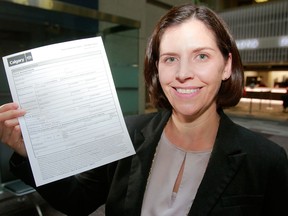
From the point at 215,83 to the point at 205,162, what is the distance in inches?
13.5

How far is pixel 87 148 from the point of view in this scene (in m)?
0.98

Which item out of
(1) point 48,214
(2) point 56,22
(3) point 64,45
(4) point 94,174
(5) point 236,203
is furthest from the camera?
(2) point 56,22

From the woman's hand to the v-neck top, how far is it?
546 mm

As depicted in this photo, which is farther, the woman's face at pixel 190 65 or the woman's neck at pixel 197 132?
the woman's neck at pixel 197 132

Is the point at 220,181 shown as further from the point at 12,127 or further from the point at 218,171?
the point at 12,127

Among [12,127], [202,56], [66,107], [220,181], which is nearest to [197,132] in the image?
[220,181]

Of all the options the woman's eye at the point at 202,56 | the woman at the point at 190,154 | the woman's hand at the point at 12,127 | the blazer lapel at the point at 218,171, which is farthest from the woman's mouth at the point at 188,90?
the woman's hand at the point at 12,127

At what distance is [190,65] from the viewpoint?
102 cm

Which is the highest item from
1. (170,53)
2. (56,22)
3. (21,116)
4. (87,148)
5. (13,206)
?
(56,22)

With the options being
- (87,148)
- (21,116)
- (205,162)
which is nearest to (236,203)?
(205,162)

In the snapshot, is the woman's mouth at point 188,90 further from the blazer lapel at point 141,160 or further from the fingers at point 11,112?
the fingers at point 11,112

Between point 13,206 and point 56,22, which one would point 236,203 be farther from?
point 56,22

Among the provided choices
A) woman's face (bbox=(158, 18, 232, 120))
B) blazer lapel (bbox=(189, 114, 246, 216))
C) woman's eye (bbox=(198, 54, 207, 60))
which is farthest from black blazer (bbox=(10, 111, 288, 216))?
woman's eye (bbox=(198, 54, 207, 60))

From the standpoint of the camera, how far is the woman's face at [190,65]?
101 cm
